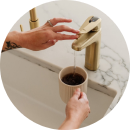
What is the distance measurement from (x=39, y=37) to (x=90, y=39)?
0.63ft

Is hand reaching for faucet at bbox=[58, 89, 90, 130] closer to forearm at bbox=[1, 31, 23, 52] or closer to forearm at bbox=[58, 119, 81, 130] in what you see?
forearm at bbox=[58, 119, 81, 130]

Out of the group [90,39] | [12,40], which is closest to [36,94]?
[12,40]

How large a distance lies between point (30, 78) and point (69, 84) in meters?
0.29

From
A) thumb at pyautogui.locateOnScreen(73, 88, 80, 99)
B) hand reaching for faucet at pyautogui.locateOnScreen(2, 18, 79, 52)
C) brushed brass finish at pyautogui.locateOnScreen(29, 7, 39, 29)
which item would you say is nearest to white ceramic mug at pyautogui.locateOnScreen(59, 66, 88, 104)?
thumb at pyautogui.locateOnScreen(73, 88, 80, 99)

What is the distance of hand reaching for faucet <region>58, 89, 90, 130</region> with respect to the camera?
58 centimetres

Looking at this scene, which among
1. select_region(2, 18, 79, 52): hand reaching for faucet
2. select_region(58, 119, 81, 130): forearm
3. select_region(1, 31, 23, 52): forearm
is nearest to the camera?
select_region(58, 119, 81, 130): forearm

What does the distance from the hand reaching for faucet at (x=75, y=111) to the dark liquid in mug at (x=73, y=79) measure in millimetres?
59

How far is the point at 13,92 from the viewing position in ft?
3.08

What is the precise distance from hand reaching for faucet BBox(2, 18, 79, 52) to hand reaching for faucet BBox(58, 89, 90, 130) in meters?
0.20

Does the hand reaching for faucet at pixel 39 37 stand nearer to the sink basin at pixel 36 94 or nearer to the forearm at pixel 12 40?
the forearm at pixel 12 40

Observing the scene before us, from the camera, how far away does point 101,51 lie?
84cm

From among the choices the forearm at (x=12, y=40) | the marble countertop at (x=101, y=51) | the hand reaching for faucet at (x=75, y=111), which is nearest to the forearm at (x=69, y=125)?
the hand reaching for faucet at (x=75, y=111)

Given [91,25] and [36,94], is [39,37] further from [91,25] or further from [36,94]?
[36,94]

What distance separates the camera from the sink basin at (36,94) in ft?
2.69
